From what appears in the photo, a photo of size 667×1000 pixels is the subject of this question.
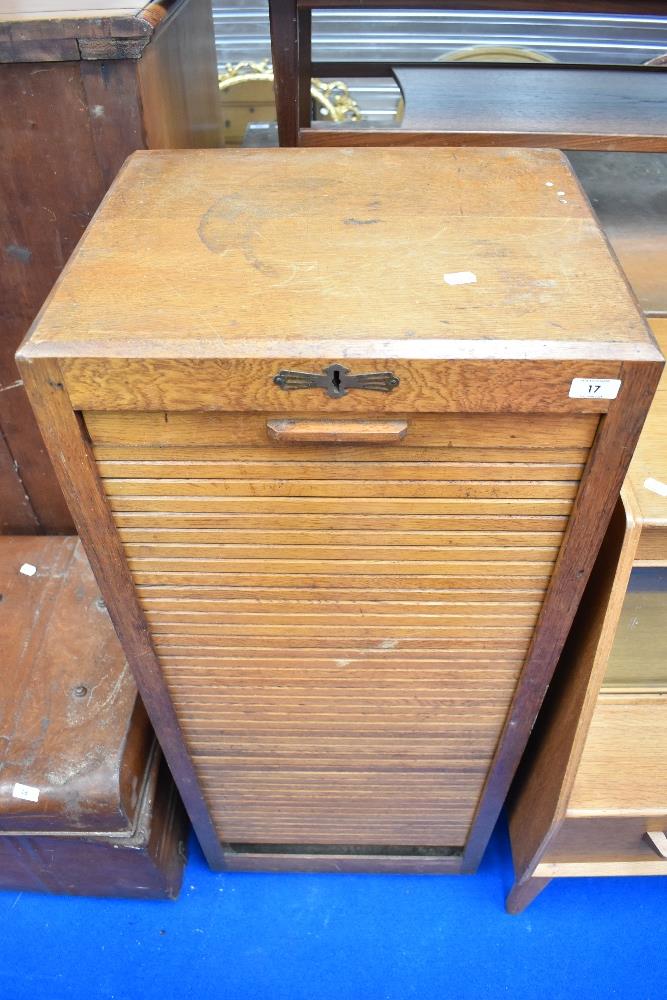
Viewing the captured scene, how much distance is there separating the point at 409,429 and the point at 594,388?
0.19 m

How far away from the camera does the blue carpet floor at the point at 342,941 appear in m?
1.42

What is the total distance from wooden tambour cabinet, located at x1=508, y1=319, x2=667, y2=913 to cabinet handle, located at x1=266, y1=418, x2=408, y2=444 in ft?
1.22

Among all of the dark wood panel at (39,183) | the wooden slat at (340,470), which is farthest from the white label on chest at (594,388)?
the dark wood panel at (39,183)

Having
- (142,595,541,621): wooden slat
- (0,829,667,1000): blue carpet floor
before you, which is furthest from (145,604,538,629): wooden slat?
(0,829,667,1000): blue carpet floor

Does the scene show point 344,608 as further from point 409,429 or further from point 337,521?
point 409,429

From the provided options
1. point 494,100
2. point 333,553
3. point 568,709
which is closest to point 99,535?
point 333,553

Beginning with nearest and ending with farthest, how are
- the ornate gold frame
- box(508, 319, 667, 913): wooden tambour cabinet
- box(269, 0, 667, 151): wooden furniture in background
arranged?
box(508, 319, 667, 913): wooden tambour cabinet → box(269, 0, 667, 151): wooden furniture in background → the ornate gold frame

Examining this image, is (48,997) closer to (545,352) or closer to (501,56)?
(545,352)

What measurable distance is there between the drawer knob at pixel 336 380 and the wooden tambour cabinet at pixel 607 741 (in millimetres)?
416

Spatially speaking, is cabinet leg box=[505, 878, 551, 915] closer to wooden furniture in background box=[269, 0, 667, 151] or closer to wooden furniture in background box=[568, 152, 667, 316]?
wooden furniture in background box=[568, 152, 667, 316]

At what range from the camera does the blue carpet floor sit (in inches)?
56.0

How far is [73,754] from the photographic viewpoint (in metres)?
1.28

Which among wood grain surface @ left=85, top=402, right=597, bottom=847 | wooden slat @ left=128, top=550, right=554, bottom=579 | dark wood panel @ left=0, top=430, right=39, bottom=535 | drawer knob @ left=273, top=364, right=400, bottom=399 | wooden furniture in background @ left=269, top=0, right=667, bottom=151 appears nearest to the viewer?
drawer knob @ left=273, top=364, right=400, bottom=399

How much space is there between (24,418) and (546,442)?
1063 millimetres
